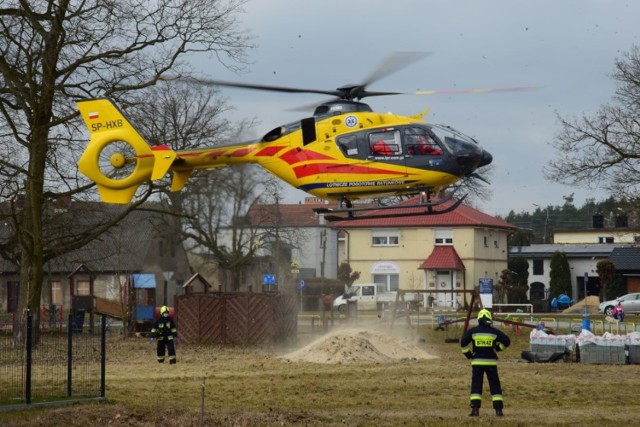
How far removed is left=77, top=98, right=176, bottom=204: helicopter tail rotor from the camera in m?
26.1

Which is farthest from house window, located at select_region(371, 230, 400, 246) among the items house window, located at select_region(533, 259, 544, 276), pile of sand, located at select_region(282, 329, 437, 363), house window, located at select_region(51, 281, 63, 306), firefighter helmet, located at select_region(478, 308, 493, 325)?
firefighter helmet, located at select_region(478, 308, 493, 325)

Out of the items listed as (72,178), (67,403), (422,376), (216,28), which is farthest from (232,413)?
(216,28)

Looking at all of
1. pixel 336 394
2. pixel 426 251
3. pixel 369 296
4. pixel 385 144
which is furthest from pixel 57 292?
pixel 385 144

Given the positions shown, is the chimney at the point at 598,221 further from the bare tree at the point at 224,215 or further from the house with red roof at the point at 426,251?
Answer: the bare tree at the point at 224,215

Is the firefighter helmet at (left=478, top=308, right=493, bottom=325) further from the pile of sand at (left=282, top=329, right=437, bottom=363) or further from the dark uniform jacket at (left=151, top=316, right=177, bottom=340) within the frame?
the dark uniform jacket at (left=151, top=316, right=177, bottom=340)

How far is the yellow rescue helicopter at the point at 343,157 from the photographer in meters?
25.3

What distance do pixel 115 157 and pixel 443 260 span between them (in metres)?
56.8

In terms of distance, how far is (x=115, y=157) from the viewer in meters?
26.1

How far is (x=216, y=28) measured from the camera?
41750 mm

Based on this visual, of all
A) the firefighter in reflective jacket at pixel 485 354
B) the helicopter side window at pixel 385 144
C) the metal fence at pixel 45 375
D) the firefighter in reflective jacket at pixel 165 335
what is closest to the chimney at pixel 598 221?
the firefighter in reflective jacket at pixel 165 335

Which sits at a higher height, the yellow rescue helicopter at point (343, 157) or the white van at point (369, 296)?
the yellow rescue helicopter at point (343, 157)

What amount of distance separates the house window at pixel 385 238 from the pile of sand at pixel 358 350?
43496mm

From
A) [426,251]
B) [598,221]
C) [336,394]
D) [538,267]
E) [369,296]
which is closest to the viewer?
[336,394]

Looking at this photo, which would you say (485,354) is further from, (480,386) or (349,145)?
(349,145)
